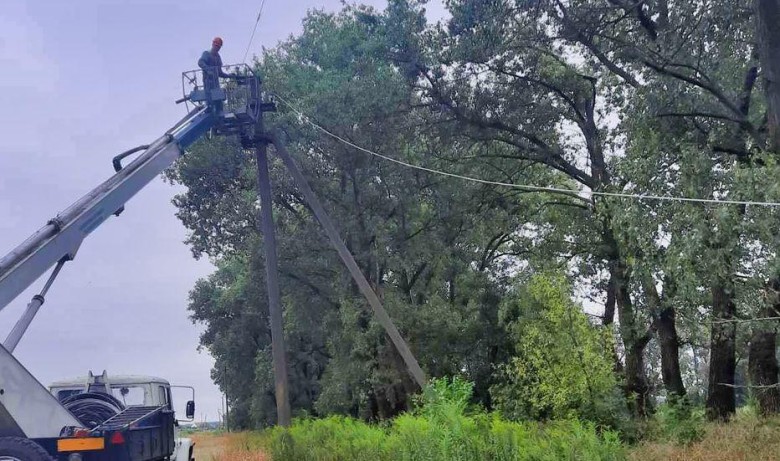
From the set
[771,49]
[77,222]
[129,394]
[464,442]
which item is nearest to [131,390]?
[129,394]

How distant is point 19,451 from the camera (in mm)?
8898

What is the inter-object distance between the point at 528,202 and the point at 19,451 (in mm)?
19743

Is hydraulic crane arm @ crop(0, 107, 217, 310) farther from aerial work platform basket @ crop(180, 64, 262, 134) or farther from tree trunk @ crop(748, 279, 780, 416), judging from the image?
tree trunk @ crop(748, 279, 780, 416)

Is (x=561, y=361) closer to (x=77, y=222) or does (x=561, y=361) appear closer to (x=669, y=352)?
(x=669, y=352)

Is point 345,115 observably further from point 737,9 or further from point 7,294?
point 7,294

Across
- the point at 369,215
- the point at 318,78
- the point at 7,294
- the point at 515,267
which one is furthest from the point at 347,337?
the point at 7,294

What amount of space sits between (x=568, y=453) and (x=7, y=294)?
7692mm

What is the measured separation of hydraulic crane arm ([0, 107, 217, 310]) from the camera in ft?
34.3

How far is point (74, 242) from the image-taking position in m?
11.5

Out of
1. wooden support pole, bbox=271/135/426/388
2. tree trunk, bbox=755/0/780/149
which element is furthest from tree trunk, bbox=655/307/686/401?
tree trunk, bbox=755/0/780/149

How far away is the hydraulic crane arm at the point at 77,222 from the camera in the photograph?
1045 centimetres

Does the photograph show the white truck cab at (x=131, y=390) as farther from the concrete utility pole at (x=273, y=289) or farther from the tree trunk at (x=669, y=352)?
the tree trunk at (x=669, y=352)

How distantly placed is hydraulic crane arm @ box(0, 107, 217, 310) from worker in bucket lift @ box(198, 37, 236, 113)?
301cm

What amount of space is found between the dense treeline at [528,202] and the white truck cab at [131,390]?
848cm
